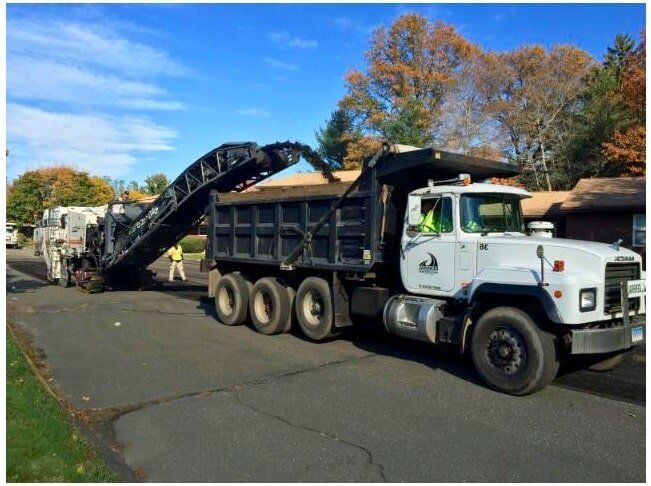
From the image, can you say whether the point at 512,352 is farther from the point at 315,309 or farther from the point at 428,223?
the point at 315,309

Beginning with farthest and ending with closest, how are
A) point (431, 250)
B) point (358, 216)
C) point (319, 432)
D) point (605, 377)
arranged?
point (358, 216) < point (431, 250) < point (605, 377) < point (319, 432)

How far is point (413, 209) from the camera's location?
8.02m

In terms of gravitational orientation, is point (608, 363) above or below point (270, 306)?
below

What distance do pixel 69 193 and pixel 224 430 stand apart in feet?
207

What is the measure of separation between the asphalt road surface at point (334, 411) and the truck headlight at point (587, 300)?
1021 millimetres

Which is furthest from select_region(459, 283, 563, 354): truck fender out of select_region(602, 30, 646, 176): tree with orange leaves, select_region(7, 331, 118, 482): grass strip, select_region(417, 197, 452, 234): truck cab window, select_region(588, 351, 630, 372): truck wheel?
select_region(602, 30, 646, 176): tree with orange leaves

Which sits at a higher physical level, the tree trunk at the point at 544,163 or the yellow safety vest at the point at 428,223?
the tree trunk at the point at 544,163

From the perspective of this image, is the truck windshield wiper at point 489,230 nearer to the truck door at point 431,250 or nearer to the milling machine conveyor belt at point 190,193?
the truck door at point 431,250

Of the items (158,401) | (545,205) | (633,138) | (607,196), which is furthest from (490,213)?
(633,138)

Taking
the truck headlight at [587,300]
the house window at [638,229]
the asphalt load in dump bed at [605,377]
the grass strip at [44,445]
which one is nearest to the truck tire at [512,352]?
the truck headlight at [587,300]

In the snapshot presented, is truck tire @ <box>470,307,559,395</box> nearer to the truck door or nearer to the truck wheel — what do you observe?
the truck door

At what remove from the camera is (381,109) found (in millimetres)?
47219

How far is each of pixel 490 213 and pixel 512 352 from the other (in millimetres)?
2056

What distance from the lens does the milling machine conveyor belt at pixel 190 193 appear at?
12664 millimetres
